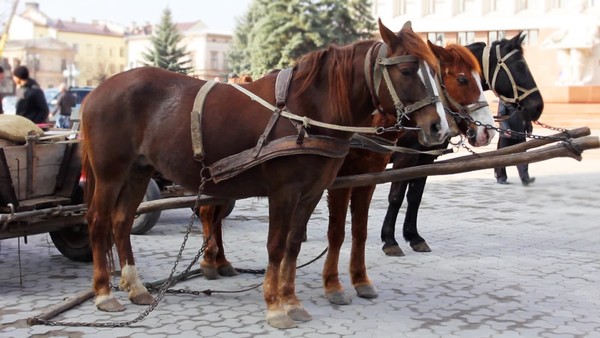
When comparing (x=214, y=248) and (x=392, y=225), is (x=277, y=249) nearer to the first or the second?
(x=214, y=248)

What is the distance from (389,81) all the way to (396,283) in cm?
220

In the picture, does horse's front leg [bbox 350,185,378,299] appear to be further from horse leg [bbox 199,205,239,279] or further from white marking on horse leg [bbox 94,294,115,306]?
white marking on horse leg [bbox 94,294,115,306]

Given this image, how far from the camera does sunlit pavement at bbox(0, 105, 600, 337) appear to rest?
5219mm

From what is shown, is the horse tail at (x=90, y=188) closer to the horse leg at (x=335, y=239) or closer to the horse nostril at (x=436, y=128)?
the horse leg at (x=335, y=239)

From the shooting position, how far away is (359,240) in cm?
627

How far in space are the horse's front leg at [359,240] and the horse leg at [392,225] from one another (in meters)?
1.54

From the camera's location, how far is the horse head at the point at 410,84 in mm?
4906

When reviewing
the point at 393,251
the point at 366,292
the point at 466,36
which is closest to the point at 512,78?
the point at 393,251

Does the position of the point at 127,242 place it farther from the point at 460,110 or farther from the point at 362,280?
the point at 460,110

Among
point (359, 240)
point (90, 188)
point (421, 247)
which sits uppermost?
point (90, 188)

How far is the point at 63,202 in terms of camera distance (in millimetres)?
6883

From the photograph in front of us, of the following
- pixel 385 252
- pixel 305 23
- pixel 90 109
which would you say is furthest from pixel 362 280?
pixel 305 23

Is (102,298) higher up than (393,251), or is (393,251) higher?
(102,298)

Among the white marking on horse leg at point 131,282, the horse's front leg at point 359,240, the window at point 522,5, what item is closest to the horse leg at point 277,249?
the horse's front leg at point 359,240
